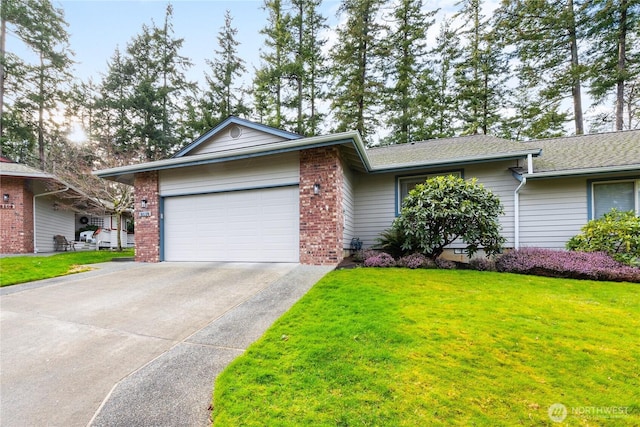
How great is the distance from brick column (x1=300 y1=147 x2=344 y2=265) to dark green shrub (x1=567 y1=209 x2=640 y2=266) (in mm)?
5620

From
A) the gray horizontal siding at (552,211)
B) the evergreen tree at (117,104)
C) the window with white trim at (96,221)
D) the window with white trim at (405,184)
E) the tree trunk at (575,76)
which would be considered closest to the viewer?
the gray horizontal siding at (552,211)

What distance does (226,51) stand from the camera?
2009cm

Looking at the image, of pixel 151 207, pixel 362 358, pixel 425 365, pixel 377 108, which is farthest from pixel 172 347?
pixel 377 108

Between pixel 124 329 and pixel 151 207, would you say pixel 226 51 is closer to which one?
pixel 151 207

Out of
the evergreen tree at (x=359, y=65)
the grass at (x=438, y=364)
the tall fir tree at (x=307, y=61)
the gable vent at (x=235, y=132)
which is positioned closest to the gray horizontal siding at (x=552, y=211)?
the grass at (x=438, y=364)

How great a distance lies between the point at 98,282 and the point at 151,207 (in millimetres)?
3068

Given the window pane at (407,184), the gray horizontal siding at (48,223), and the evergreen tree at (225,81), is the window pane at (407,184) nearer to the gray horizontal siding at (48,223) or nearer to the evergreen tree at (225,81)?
the evergreen tree at (225,81)

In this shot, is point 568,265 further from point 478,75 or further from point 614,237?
point 478,75

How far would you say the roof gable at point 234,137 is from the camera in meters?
8.86

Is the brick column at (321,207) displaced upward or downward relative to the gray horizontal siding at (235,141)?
downward

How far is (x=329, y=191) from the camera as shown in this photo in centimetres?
655

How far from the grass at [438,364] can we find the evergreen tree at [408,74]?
43.7 ft

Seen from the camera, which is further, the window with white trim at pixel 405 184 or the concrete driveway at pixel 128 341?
the window with white trim at pixel 405 184

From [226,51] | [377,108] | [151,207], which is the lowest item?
[151,207]
